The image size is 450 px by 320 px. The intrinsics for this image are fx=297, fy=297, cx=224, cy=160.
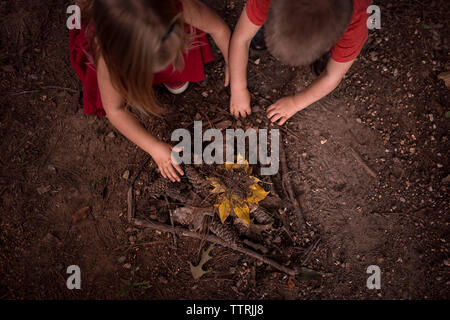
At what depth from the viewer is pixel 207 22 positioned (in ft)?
4.35

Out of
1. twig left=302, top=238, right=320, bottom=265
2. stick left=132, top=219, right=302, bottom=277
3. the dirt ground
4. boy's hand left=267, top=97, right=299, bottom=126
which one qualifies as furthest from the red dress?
twig left=302, top=238, right=320, bottom=265

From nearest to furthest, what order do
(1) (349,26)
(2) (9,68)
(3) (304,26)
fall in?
(3) (304,26), (1) (349,26), (2) (9,68)

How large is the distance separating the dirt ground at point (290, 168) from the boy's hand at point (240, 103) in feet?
0.18

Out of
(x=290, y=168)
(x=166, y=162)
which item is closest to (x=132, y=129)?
(x=166, y=162)

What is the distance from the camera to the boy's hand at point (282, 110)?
1.46 metres

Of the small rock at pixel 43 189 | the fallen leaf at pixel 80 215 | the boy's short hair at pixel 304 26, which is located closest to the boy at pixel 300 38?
the boy's short hair at pixel 304 26

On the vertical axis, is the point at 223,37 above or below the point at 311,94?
→ above

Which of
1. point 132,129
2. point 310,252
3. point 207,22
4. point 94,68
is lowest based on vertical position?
point 310,252

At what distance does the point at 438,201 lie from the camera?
150 cm

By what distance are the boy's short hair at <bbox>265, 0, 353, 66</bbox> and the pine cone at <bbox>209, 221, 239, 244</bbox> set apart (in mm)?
816

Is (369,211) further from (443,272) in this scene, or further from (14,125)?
(14,125)

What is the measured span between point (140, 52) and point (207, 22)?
0.50 metres

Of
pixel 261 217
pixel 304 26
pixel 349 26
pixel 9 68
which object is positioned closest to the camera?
pixel 304 26

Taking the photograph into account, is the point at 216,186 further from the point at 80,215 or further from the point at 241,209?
the point at 80,215
